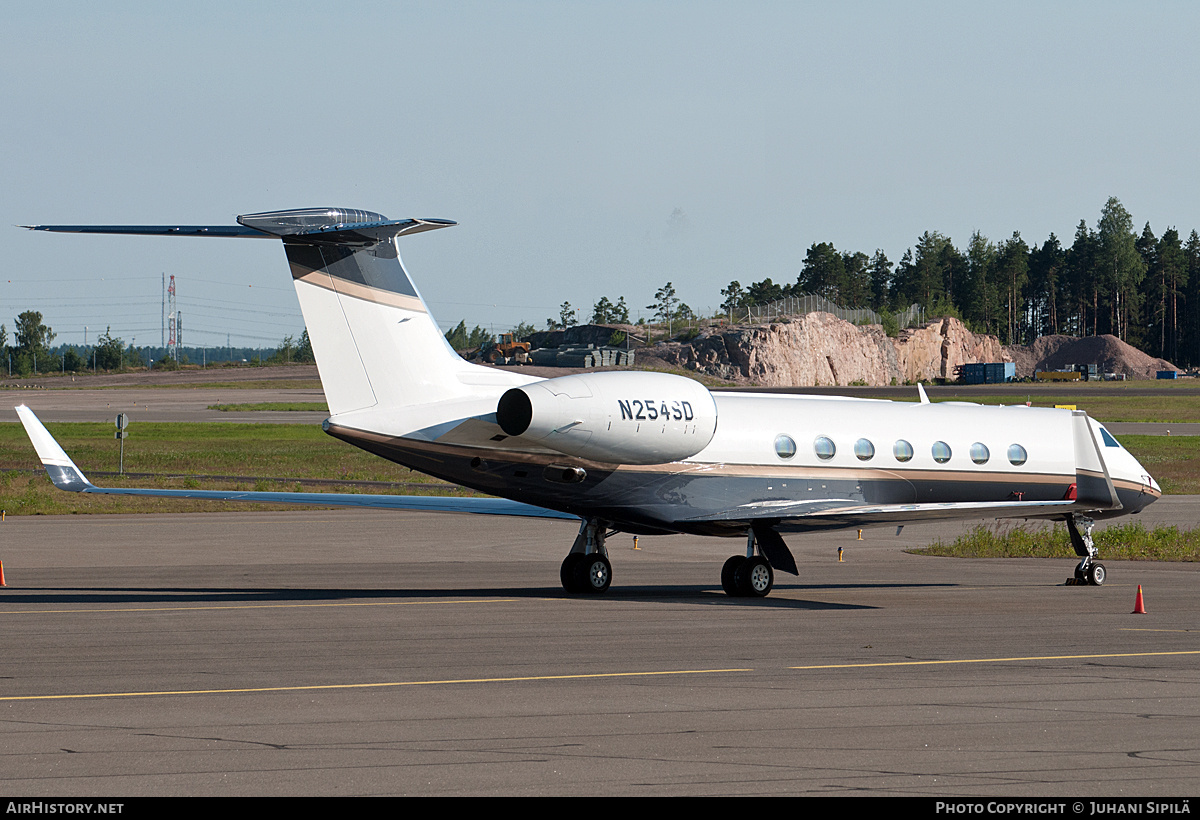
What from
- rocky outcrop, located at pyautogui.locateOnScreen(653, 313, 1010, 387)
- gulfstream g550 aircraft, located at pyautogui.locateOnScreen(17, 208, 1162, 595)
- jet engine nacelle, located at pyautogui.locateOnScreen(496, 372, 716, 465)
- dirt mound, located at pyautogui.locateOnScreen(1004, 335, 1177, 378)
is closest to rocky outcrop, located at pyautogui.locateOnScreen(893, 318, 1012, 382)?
rocky outcrop, located at pyautogui.locateOnScreen(653, 313, 1010, 387)

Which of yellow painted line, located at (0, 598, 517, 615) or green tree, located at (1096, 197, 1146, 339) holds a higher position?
A: green tree, located at (1096, 197, 1146, 339)

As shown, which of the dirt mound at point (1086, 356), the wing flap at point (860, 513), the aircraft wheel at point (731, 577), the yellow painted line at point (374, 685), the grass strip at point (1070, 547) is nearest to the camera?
the yellow painted line at point (374, 685)

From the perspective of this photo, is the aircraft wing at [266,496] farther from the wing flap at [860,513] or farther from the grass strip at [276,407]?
the grass strip at [276,407]

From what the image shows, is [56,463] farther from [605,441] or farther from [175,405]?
[175,405]

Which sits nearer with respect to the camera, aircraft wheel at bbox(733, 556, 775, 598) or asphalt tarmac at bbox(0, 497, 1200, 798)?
asphalt tarmac at bbox(0, 497, 1200, 798)

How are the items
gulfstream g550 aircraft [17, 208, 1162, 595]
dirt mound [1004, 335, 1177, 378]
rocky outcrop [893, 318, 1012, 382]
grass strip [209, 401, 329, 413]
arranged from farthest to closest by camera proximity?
dirt mound [1004, 335, 1177, 378] < rocky outcrop [893, 318, 1012, 382] < grass strip [209, 401, 329, 413] < gulfstream g550 aircraft [17, 208, 1162, 595]

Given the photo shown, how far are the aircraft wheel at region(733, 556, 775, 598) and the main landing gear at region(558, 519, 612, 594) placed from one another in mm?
2034

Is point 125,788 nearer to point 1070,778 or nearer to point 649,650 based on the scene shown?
point 1070,778

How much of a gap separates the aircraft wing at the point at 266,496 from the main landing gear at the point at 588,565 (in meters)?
0.39

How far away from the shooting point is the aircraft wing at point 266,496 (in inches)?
776

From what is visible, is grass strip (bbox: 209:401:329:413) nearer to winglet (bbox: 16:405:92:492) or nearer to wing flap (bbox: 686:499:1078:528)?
winglet (bbox: 16:405:92:492)

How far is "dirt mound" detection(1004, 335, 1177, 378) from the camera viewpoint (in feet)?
576

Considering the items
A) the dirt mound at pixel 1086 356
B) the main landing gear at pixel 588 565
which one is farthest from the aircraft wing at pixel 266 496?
the dirt mound at pixel 1086 356

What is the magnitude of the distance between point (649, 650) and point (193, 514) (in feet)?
83.4
